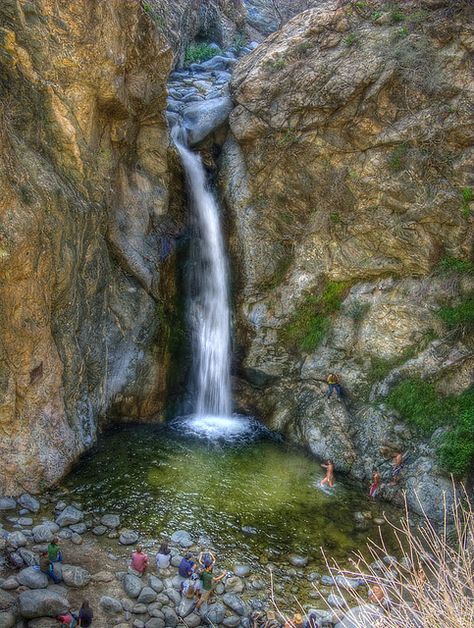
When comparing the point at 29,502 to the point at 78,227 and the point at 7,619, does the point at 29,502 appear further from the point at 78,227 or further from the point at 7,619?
the point at 78,227

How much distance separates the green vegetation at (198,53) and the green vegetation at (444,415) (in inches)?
799

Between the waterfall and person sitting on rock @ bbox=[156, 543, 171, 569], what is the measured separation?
23.9 ft

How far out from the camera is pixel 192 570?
9.06 m

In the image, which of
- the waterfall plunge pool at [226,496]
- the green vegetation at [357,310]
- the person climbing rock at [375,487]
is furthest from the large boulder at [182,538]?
the green vegetation at [357,310]

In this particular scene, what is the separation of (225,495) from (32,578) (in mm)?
5067

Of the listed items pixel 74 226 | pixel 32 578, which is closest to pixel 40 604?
pixel 32 578

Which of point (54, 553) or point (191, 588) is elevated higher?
point (54, 553)

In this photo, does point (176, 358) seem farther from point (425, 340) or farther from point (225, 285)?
point (425, 340)

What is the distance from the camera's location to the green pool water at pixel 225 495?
34.3 feet

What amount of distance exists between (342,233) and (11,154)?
404 inches

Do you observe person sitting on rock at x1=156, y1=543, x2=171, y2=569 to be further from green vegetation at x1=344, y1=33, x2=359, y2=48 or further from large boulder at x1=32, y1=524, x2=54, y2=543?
green vegetation at x1=344, y1=33, x2=359, y2=48

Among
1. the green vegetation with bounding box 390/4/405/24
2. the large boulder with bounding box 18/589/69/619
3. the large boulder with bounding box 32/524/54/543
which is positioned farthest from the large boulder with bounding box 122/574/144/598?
the green vegetation with bounding box 390/4/405/24

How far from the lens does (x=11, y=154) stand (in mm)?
9930

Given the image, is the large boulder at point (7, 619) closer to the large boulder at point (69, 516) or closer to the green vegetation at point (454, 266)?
the large boulder at point (69, 516)
